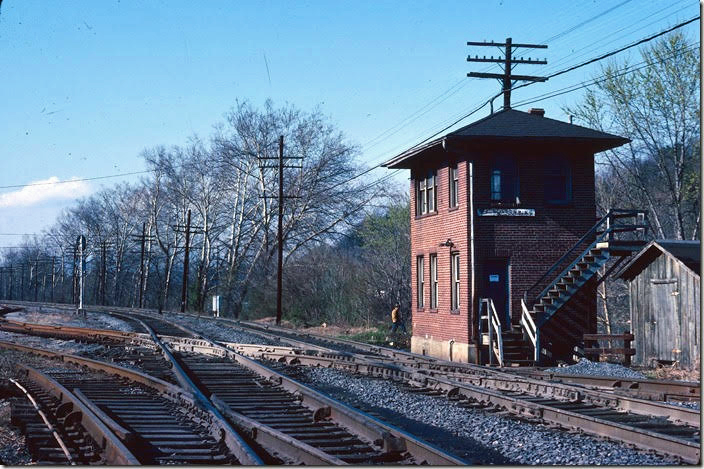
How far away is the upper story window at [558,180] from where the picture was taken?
24391mm

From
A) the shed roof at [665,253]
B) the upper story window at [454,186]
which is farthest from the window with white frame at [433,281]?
the shed roof at [665,253]

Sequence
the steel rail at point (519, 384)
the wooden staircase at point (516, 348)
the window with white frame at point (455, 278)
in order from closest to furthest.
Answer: the steel rail at point (519, 384) → the wooden staircase at point (516, 348) → the window with white frame at point (455, 278)

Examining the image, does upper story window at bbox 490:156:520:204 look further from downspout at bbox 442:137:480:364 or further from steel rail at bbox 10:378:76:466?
steel rail at bbox 10:378:76:466

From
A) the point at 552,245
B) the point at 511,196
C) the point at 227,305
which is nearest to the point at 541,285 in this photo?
the point at 552,245

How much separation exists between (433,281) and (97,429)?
18625mm

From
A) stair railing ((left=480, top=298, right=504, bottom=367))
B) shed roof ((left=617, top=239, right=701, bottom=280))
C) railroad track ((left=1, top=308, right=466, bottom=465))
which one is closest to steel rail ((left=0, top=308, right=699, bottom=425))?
stair railing ((left=480, top=298, right=504, bottom=367))

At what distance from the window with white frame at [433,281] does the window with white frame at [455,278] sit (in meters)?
1.65

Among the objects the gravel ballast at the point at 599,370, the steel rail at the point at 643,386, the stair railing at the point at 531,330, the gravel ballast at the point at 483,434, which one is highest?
the stair railing at the point at 531,330

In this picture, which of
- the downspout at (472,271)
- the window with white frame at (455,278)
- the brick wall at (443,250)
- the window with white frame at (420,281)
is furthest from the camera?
the window with white frame at (420,281)

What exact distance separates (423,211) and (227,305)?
118ft

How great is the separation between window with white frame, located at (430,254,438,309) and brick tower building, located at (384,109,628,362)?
1.54 metres

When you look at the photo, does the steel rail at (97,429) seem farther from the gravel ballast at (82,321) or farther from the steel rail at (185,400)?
the gravel ballast at (82,321)

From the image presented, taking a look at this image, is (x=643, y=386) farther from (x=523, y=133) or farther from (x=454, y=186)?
(x=454, y=186)

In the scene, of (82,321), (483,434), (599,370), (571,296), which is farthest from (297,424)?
(82,321)
